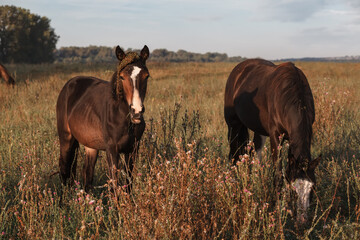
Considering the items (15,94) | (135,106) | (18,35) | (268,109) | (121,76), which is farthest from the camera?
(18,35)

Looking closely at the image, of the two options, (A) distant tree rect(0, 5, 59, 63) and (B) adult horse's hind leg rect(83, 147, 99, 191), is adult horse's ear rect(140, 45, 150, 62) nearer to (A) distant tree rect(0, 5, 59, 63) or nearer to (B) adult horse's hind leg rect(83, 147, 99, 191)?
(B) adult horse's hind leg rect(83, 147, 99, 191)

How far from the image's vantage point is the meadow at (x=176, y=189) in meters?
2.81

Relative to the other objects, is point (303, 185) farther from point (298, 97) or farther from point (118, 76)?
point (118, 76)

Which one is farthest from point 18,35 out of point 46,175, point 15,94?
point 46,175

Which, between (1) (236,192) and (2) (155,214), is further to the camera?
(1) (236,192)

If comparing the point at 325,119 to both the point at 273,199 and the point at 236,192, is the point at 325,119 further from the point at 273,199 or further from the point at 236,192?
Result: the point at 236,192

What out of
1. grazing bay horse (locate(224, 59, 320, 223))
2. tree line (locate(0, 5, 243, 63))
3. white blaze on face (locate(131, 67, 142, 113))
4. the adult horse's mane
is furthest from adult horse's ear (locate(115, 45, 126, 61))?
tree line (locate(0, 5, 243, 63))

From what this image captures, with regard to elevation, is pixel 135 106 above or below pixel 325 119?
above

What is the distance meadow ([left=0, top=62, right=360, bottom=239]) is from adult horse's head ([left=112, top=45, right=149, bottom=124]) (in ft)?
1.90

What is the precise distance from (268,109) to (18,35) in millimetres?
55824

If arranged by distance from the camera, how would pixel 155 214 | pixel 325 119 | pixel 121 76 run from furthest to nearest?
1. pixel 325 119
2. pixel 121 76
3. pixel 155 214

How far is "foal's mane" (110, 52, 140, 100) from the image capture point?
143 inches

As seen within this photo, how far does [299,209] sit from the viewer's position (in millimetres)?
3119

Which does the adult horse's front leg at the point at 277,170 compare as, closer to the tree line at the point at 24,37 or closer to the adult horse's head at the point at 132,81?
the adult horse's head at the point at 132,81
